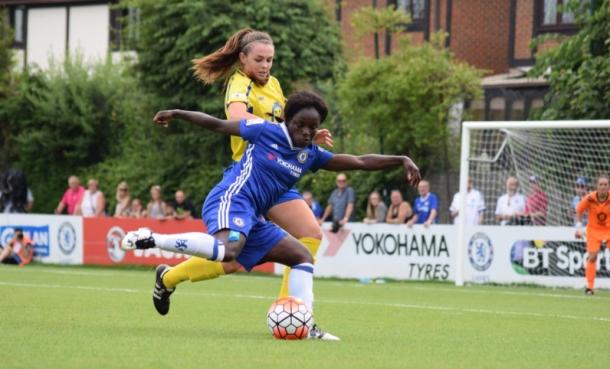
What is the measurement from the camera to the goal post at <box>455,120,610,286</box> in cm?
2016

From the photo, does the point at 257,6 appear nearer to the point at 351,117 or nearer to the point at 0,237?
the point at 351,117

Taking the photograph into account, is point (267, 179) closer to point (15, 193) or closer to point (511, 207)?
point (511, 207)

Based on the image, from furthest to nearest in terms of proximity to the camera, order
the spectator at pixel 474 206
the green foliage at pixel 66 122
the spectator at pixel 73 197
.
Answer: the green foliage at pixel 66 122, the spectator at pixel 73 197, the spectator at pixel 474 206

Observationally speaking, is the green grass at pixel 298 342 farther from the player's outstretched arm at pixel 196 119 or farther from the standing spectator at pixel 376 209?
the standing spectator at pixel 376 209

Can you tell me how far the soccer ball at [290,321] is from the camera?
893cm

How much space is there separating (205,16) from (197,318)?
1652cm

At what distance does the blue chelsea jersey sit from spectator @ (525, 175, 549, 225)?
39.4 feet

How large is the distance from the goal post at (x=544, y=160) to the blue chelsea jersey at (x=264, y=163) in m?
10.9

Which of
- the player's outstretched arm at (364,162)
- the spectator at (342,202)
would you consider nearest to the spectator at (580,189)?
the spectator at (342,202)

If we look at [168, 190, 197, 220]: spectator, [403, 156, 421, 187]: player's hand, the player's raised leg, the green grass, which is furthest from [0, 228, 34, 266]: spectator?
[403, 156, 421, 187]: player's hand

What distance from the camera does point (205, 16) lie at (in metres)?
26.9

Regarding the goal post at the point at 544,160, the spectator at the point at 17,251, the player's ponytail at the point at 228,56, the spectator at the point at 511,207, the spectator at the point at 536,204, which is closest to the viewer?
the player's ponytail at the point at 228,56

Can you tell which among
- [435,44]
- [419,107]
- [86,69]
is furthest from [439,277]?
[86,69]

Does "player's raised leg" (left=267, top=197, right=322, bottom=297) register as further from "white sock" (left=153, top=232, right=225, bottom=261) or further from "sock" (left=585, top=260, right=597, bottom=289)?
"sock" (left=585, top=260, right=597, bottom=289)
